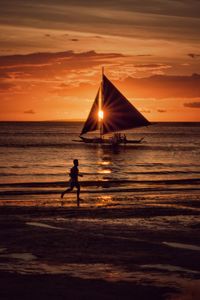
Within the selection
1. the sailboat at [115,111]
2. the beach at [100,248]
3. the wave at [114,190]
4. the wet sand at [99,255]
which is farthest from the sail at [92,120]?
the wet sand at [99,255]

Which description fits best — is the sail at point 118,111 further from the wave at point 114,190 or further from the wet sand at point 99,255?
the wet sand at point 99,255

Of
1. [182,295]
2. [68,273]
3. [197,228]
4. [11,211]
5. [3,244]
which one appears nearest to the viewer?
[182,295]

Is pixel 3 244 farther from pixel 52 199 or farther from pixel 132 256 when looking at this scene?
pixel 52 199

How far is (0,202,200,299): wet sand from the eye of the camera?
38.6ft

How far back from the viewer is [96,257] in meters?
Answer: 14.5

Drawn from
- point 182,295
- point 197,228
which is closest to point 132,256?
point 182,295

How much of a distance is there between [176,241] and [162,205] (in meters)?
9.24

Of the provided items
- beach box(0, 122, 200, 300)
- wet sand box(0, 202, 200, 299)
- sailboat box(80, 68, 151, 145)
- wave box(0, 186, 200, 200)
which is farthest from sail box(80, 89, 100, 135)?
wet sand box(0, 202, 200, 299)

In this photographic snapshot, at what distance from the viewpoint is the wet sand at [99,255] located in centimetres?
1177

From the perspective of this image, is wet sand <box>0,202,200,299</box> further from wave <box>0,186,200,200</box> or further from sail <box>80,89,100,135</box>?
sail <box>80,89,100,135</box>

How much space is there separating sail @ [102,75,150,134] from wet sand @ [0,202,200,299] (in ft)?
262

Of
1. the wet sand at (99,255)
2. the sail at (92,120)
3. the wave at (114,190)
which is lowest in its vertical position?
the wet sand at (99,255)

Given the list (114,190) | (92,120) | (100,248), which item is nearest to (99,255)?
(100,248)

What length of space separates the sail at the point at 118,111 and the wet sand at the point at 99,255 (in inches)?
3141
